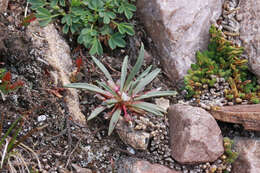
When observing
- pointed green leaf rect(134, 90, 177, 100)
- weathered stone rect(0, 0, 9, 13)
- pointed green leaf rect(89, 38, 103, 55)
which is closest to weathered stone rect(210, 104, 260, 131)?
pointed green leaf rect(134, 90, 177, 100)

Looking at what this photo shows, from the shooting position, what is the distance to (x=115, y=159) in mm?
3283

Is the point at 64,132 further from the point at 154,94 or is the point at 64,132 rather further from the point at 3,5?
the point at 3,5

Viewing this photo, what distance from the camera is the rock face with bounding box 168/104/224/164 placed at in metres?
3.22

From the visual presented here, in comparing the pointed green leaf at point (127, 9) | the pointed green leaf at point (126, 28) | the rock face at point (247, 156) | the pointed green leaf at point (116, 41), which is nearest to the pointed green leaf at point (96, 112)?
the pointed green leaf at point (116, 41)

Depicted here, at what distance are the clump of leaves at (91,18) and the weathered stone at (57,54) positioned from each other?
124 millimetres

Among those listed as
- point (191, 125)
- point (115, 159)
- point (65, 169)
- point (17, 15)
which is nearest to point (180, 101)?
point (191, 125)

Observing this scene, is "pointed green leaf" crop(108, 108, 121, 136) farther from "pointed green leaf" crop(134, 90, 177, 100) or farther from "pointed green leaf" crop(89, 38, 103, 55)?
"pointed green leaf" crop(89, 38, 103, 55)

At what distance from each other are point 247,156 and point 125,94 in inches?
58.6

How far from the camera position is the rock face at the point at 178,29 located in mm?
3938

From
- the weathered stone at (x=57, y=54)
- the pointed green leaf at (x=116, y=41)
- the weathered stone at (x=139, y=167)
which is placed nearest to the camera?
the weathered stone at (x=139, y=167)

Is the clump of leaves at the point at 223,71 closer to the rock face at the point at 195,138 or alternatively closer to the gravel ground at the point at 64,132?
the gravel ground at the point at 64,132

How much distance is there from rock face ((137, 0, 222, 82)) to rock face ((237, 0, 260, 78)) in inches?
17.6

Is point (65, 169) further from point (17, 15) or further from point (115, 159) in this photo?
point (17, 15)

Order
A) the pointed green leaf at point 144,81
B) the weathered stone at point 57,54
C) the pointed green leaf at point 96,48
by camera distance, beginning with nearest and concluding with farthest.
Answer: the weathered stone at point 57,54, the pointed green leaf at point 144,81, the pointed green leaf at point 96,48
